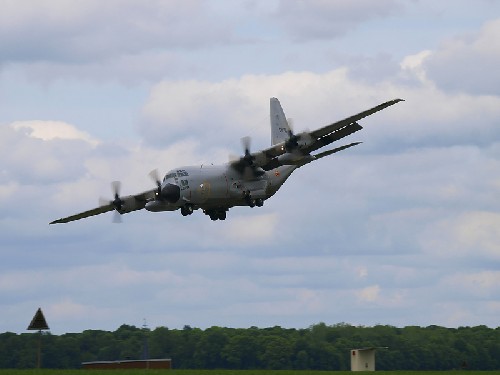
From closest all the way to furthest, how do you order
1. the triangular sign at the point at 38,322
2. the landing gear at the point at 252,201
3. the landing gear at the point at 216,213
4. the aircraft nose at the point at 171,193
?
the triangular sign at the point at 38,322 < the aircraft nose at the point at 171,193 < the landing gear at the point at 252,201 < the landing gear at the point at 216,213

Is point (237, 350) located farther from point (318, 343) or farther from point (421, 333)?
point (421, 333)

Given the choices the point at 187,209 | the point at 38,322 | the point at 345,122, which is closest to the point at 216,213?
the point at 187,209

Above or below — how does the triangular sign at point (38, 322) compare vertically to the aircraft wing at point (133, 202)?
below

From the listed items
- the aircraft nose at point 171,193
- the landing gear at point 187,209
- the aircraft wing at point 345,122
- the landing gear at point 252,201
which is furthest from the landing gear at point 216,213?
the aircraft wing at point 345,122

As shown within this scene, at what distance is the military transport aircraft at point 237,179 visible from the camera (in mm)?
75938

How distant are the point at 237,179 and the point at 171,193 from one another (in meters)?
6.04

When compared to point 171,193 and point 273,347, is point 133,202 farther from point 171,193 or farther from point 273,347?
point 273,347

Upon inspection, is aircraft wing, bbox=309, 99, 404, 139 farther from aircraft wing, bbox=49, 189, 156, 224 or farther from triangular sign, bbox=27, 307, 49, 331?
triangular sign, bbox=27, 307, 49, 331

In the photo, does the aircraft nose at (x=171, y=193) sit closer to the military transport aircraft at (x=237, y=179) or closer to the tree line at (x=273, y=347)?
the military transport aircraft at (x=237, y=179)

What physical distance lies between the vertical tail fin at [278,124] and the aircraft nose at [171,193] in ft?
46.4

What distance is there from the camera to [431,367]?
90.1 metres

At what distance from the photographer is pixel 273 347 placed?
317 feet

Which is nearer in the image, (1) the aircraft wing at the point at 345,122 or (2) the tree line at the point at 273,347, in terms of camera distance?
(1) the aircraft wing at the point at 345,122

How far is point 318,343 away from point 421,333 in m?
9.84
